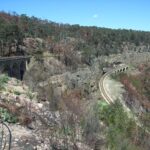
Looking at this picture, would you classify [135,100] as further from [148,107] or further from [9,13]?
[9,13]

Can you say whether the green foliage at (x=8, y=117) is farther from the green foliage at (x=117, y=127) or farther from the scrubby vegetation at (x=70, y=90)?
the green foliage at (x=117, y=127)

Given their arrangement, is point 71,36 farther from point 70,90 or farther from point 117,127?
point 117,127

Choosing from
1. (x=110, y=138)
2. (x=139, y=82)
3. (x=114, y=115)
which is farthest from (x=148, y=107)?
(x=110, y=138)

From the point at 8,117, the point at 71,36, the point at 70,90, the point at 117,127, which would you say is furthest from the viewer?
the point at 71,36

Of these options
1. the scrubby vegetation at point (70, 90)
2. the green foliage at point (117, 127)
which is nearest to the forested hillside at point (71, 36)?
the scrubby vegetation at point (70, 90)

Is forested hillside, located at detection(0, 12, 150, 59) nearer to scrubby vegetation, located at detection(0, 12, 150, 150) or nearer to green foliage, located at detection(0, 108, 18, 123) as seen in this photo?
scrubby vegetation, located at detection(0, 12, 150, 150)

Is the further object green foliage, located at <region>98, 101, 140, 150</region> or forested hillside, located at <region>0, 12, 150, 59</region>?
forested hillside, located at <region>0, 12, 150, 59</region>

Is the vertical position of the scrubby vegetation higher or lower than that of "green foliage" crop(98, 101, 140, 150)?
higher

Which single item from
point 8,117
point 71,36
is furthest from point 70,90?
point 71,36

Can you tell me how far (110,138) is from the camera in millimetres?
19984

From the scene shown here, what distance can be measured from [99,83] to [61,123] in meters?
43.6

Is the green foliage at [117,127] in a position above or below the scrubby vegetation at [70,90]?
below

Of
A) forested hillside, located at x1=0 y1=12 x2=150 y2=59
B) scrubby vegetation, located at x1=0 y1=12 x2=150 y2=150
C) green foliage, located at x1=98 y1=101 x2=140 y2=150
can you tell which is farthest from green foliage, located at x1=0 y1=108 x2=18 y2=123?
forested hillside, located at x1=0 y1=12 x2=150 y2=59

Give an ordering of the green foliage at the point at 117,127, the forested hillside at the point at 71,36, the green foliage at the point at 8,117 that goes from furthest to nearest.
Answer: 1. the forested hillside at the point at 71,36
2. the green foliage at the point at 117,127
3. the green foliage at the point at 8,117
